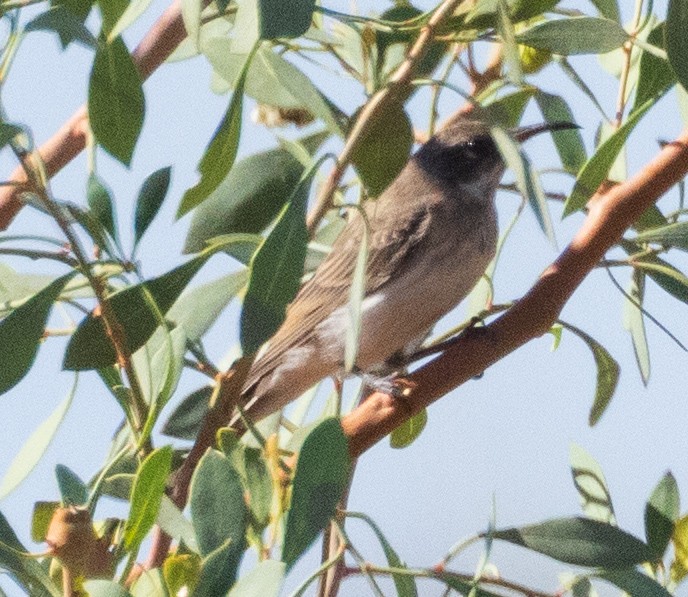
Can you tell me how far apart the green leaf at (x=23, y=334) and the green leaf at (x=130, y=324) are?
0.15ft

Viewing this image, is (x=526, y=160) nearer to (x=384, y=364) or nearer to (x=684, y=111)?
(x=684, y=111)

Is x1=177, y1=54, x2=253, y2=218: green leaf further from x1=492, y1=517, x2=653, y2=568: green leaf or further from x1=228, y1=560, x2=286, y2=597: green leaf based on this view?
x1=492, y1=517, x2=653, y2=568: green leaf

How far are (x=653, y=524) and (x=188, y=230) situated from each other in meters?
0.78

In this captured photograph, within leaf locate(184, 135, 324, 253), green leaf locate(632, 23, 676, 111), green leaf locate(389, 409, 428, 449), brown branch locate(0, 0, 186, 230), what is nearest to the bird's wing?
green leaf locate(389, 409, 428, 449)

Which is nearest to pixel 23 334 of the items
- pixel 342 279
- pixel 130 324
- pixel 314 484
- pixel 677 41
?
pixel 130 324

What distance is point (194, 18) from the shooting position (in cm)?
135

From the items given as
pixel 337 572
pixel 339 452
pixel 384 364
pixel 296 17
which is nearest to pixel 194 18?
pixel 296 17

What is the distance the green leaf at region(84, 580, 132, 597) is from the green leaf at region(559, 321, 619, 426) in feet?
3.66

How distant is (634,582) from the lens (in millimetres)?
1556

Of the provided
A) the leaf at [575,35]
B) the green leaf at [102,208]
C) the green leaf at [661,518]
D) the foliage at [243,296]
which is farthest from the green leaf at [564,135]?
the green leaf at [102,208]

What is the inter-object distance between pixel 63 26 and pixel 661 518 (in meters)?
1.02

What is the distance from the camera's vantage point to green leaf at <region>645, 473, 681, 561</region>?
1.69 meters

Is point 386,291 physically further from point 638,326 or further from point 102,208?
point 102,208

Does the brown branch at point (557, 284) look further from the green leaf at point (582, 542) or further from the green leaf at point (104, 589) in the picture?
the green leaf at point (104, 589)
